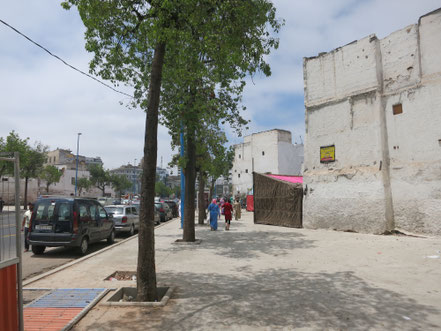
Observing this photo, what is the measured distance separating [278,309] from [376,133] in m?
11.1

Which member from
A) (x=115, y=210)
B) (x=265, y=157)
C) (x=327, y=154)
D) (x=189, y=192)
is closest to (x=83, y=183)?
(x=265, y=157)

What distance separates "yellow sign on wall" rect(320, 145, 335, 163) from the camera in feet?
51.2

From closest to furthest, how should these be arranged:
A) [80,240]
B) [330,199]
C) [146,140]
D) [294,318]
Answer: [294,318]
[146,140]
[80,240]
[330,199]

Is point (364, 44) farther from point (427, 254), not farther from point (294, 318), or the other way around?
point (294, 318)

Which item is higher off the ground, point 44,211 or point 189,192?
point 189,192

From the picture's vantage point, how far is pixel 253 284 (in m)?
6.29

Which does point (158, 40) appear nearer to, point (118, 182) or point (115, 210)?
point (115, 210)

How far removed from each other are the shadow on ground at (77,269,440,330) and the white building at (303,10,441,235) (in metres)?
7.81

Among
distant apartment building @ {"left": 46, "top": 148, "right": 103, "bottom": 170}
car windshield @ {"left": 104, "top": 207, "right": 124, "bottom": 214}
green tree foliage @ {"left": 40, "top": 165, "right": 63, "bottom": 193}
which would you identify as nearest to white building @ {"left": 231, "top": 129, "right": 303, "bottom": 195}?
green tree foliage @ {"left": 40, "top": 165, "right": 63, "bottom": 193}

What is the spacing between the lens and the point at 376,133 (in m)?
13.7

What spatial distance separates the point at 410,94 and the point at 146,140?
1153 centimetres

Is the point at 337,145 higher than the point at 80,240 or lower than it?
higher

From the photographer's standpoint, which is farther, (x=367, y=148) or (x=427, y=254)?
(x=367, y=148)

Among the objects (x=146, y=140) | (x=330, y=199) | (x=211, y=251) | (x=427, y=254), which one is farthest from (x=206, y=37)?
(x=330, y=199)
